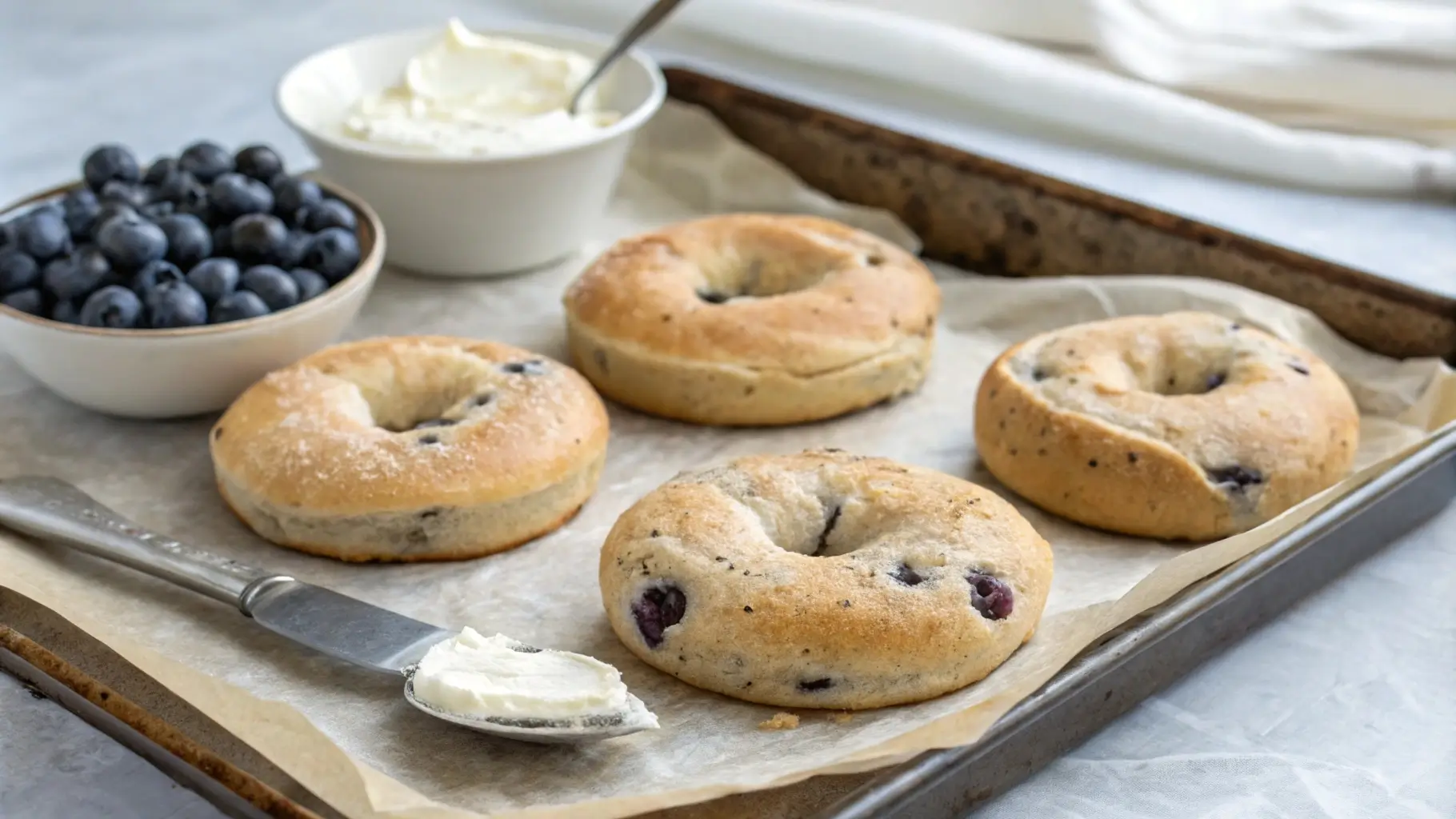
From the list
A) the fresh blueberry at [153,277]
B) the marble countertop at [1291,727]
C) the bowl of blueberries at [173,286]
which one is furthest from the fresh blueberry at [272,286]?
the marble countertop at [1291,727]

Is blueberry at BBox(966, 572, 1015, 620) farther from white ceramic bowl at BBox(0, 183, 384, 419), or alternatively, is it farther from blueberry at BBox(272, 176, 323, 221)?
blueberry at BBox(272, 176, 323, 221)

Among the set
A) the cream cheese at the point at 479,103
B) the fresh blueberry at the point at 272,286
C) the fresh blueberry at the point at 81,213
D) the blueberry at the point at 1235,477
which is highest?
the cream cheese at the point at 479,103

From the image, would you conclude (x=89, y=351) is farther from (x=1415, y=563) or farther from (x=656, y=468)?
(x=1415, y=563)

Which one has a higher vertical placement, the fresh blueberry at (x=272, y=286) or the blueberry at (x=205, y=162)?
the blueberry at (x=205, y=162)

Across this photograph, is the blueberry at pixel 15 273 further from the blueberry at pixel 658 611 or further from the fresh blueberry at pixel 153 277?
the blueberry at pixel 658 611

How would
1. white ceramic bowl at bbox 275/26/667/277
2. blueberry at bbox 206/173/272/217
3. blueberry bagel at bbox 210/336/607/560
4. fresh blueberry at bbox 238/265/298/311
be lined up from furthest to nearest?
1. white ceramic bowl at bbox 275/26/667/277
2. blueberry at bbox 206/173/272/217
3. fresh blueberry at bbox 238/265/298/311
4. blueberry bagel at bbox 210/336/607/560

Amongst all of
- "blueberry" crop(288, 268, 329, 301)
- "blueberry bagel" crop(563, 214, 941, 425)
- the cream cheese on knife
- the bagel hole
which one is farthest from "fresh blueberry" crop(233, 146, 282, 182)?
the bagel hole
